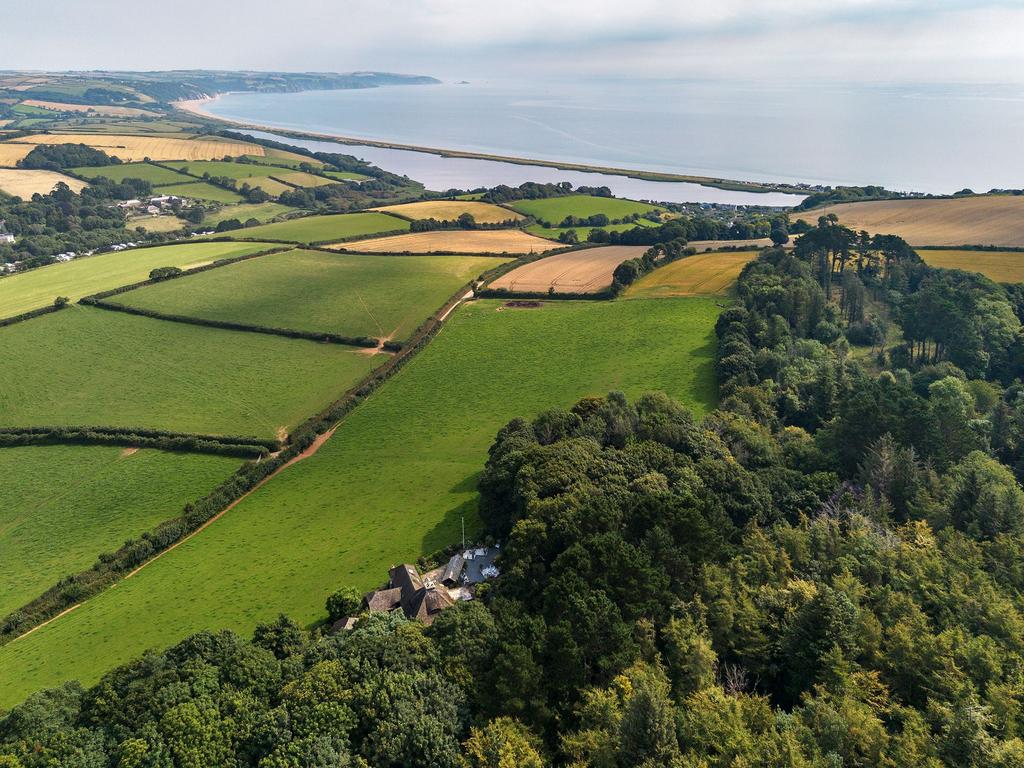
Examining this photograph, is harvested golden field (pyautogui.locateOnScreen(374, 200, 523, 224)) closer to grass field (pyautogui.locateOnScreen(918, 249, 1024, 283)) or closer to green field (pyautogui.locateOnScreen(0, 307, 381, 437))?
green field (pyautogui.locateOnScreen(0, 307, 381, 437))

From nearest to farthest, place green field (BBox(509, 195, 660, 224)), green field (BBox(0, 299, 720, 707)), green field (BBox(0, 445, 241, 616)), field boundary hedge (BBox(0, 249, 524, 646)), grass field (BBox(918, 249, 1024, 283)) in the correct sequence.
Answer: green field (BBox(0, 299, 720, 707)) < field boundary hedge (BBox(0, 249, 524, 646)) < green field (BBox(0, 445, 241, 616)) < grass field (BBox(918, 249, 1024, 283)) < green field (BBox(509, 195, 660, 224))

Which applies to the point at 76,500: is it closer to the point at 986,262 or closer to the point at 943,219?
the point at 986,262

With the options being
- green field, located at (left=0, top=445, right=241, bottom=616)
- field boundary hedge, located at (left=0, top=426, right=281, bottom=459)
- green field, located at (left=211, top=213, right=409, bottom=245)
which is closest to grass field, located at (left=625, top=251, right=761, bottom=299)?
field boundary hedge, located at (left=0, top=426, right=281, bottom=459)

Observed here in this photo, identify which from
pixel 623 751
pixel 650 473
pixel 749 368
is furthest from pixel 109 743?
pixel 749 368

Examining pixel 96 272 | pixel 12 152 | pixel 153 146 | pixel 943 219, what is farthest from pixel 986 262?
pixel 12 152

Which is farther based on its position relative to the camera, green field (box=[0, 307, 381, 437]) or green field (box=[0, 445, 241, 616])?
green field (box=[0, 307, 381, 437])

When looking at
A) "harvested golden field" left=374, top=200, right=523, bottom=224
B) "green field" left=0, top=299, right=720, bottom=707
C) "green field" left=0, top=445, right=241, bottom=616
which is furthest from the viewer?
"harvested golden field" left=374, top=200, right=523, bottom=224

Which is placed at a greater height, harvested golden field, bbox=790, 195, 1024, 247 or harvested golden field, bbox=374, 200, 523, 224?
harvested golden field, bbox=790, 195, 1024, 247

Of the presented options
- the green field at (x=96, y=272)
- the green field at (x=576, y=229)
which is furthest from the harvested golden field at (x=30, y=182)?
the green field at (x=576, y=229)
